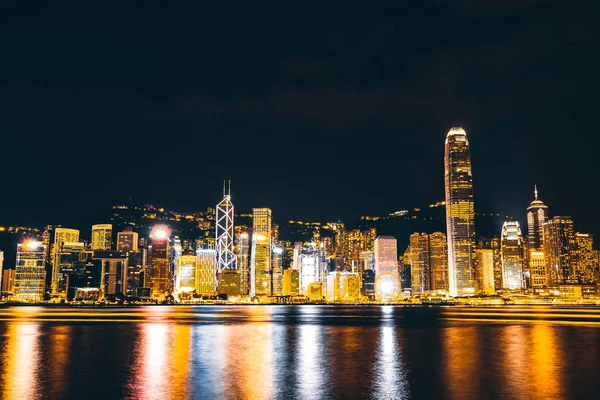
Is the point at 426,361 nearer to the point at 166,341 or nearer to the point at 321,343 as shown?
the point at 321,343

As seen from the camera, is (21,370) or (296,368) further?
(296,368)

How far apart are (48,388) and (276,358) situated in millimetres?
17950

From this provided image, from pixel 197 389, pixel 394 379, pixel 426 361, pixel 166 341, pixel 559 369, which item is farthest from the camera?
pixel 166 341

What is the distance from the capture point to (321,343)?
56500 mm

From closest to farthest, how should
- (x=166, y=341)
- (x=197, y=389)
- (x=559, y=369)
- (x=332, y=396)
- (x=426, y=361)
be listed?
(x=332, y=396)
(x=197, y=389)
(x=559, y=369)
(x=426, y=361)
(x=166, y=341)

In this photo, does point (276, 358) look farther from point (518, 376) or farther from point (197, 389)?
point (518, 376)

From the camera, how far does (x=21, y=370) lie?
Result: 36.9 m

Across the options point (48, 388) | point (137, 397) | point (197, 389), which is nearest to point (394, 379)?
point (197, 389)

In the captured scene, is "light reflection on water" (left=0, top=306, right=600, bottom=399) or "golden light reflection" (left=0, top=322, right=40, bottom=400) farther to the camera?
"light reflection on water" (left=0, top=306, right=600, bottom=399)

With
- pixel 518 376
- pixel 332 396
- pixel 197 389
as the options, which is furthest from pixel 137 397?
pixel 518 376

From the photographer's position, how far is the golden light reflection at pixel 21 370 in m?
28.8

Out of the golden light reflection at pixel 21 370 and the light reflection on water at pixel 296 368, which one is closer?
the golden light reflection at pixel 21 370

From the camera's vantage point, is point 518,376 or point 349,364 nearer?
point 518,376

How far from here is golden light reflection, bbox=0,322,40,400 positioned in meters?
28.8
